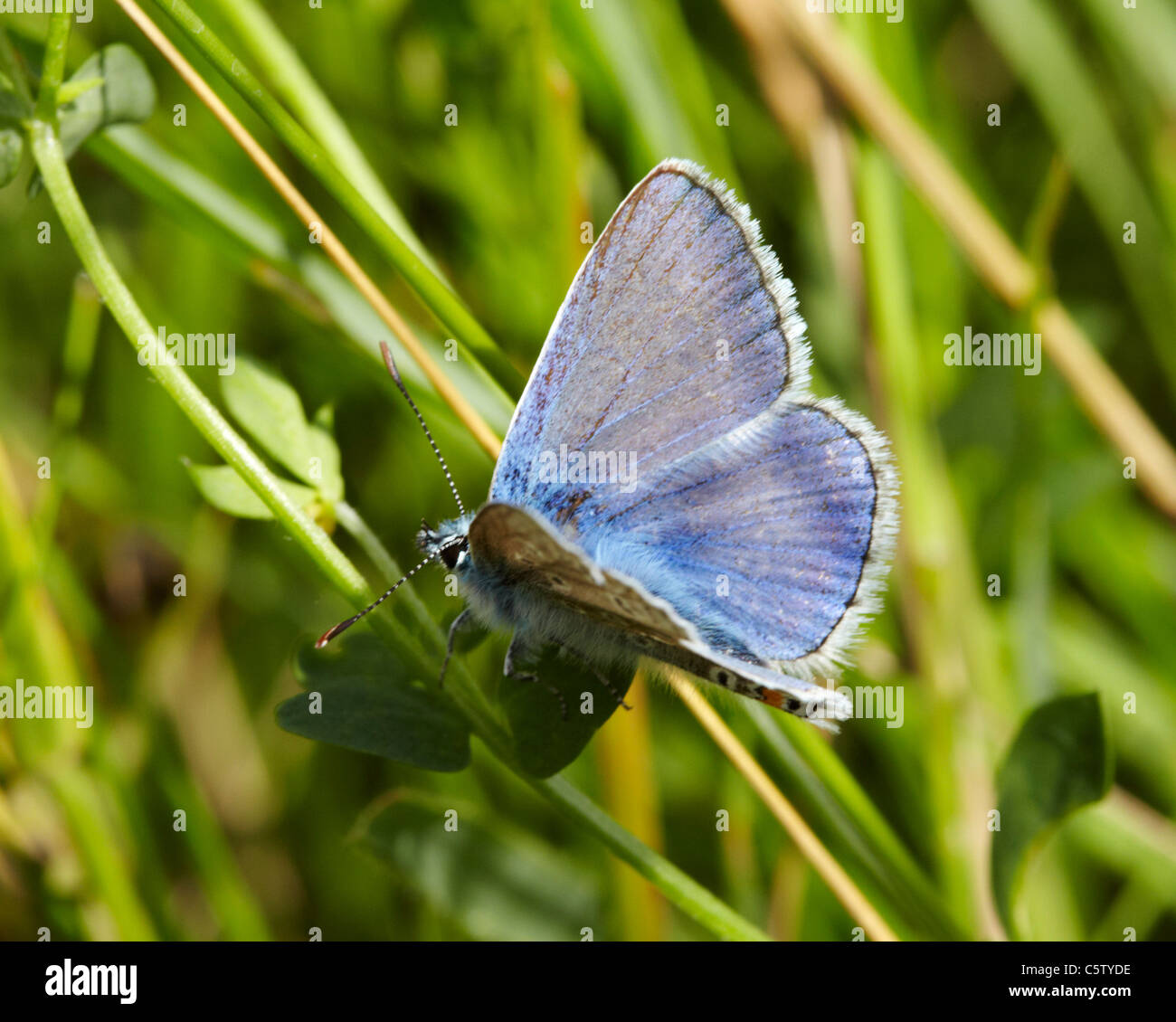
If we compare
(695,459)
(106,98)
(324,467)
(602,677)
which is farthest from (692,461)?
(106,98)

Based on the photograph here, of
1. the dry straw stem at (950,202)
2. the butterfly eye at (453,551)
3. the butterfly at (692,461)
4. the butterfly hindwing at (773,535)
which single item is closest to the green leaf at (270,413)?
the butterfly at (692,461)

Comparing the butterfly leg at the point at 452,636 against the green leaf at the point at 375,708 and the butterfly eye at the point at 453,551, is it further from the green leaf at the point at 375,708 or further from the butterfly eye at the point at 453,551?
the butterfly eye at the point at 453,551

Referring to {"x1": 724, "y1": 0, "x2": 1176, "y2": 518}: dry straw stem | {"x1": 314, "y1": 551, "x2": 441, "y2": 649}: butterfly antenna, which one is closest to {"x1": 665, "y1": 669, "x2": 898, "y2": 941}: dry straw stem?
{"x1": 314, "y1": 551, "x2": 441, "y2": 649}: butterfly antenna

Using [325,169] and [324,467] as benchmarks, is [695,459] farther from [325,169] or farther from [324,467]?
[325,169]

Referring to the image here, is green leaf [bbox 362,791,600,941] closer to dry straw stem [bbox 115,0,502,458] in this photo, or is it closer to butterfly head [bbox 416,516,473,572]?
butterfly head [bbox 416,516,473,572]
